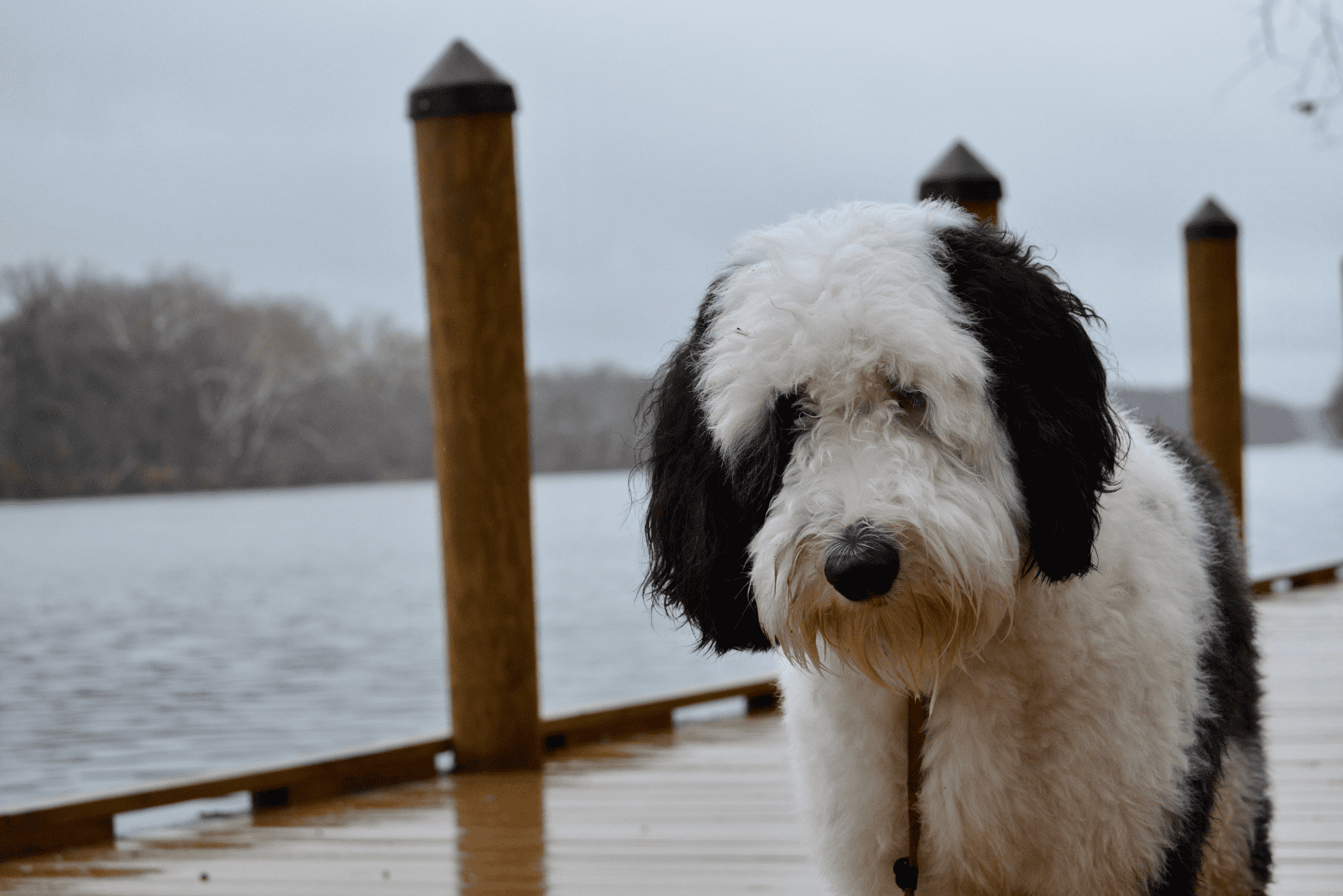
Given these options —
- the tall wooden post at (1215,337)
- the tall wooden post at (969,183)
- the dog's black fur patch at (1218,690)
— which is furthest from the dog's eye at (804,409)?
the tall wooden post at (1215,337)

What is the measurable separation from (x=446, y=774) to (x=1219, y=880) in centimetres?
200

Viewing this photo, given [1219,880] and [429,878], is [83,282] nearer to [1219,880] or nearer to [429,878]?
[429,878]

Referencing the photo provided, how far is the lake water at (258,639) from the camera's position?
4828 millimetres

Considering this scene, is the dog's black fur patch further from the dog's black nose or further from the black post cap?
the black post cap

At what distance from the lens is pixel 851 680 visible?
5.52 feet

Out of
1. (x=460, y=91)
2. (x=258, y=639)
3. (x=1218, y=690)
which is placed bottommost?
(x=258, y=639)

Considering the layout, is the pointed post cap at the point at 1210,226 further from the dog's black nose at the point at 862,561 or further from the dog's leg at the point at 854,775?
the dog's black nose at the point at 862,561

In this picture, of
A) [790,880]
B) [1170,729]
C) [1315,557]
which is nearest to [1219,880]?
[1170,729]

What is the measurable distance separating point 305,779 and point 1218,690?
221cm

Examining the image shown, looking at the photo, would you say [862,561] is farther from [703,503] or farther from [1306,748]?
[1306,748]

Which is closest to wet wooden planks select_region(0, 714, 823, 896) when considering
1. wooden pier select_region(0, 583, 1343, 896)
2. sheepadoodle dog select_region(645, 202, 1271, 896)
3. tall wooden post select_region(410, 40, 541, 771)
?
wooden pier select_region(0, 583, 1343, 896)

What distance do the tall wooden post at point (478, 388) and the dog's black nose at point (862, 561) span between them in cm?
216

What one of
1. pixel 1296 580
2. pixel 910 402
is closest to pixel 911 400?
pixel 910 402

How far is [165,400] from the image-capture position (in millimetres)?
10133
